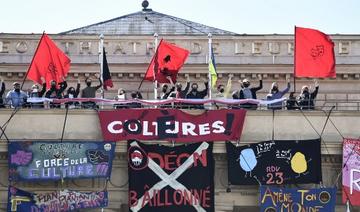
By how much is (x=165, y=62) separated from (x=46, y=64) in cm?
410

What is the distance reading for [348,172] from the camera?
40.4 meters

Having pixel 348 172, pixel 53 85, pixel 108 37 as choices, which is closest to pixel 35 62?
pixel 53 85

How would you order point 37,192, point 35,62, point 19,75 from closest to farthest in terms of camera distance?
point 37,192 < point 35,62 < point 19,75

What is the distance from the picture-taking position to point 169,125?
133 feet

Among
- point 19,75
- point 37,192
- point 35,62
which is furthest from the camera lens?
point 19,75

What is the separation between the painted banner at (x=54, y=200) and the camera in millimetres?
39781

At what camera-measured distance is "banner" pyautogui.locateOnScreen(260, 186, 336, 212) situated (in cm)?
4006

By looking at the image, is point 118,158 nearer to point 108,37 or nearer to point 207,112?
point 207,112

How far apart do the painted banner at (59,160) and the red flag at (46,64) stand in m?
4.09

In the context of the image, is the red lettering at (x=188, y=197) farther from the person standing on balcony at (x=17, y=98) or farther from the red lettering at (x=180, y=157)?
the person standing on balcony at (x=17, y=98)

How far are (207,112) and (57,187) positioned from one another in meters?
5.11

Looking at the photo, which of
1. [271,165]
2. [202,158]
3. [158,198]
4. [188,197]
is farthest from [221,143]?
[158,198]

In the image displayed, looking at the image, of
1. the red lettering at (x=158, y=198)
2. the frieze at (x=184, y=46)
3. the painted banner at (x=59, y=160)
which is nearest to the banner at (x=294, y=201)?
the red lettering at (x=158, y=198)

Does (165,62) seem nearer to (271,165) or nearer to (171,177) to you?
(171,177)
